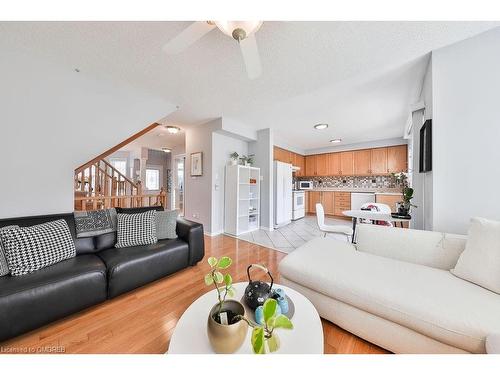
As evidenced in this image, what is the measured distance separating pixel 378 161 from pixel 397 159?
0.42 m

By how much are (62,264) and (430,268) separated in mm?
2943

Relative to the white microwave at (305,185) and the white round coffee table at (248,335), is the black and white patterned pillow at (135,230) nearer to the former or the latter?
the white round coffee table at (248,335)

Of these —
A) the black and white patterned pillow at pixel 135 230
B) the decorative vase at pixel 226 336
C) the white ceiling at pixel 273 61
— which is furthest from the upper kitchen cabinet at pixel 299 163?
the decorative vase at pixel 226 336

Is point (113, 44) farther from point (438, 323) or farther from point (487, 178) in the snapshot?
point (487, 178)

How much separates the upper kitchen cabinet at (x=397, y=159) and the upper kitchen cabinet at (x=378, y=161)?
91 millimetres

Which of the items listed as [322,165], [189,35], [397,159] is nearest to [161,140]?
[189,35]

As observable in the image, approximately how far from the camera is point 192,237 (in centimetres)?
221

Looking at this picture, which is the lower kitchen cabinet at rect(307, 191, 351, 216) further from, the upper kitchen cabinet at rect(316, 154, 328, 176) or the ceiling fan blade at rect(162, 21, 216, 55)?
the ceiling fan blade at rect(162, 21, 216, 55)

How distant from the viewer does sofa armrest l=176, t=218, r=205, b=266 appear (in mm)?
2193

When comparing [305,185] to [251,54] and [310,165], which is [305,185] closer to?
[310,165]

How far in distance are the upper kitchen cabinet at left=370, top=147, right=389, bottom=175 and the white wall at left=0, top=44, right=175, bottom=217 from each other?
5881 millimetres

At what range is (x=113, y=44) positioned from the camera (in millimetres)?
1678
